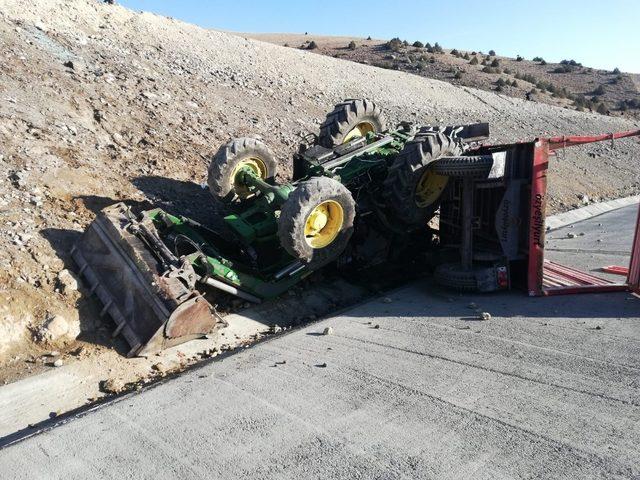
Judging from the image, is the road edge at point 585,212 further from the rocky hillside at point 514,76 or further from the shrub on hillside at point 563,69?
the shrub on hillside at point 563,69

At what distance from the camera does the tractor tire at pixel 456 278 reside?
705 centimetres

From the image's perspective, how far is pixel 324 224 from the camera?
6.54 metres

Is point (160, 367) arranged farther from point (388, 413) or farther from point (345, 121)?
point (345, 121)

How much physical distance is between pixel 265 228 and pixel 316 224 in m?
0.79

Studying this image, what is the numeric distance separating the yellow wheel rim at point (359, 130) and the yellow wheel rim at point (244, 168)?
1387mm

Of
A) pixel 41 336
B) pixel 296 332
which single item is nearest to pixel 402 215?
pixel 296 332

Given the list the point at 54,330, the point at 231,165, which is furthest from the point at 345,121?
the point at 54,330

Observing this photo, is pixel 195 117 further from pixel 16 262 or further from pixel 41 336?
pixel 41 336

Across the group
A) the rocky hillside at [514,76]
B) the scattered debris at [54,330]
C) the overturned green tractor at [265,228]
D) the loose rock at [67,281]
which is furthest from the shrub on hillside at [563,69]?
the scattered debris at [54,330]

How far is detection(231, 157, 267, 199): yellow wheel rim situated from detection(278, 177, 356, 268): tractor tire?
154cm

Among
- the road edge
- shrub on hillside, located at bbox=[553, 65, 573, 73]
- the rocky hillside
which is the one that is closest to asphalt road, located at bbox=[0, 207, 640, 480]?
the road edge

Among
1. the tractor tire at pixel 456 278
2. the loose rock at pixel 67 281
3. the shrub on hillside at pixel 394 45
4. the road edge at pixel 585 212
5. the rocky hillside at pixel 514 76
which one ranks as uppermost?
the shrub on hillside at pixel 394 45

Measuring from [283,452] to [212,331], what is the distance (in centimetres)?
233

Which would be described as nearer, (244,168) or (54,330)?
(54,330)
